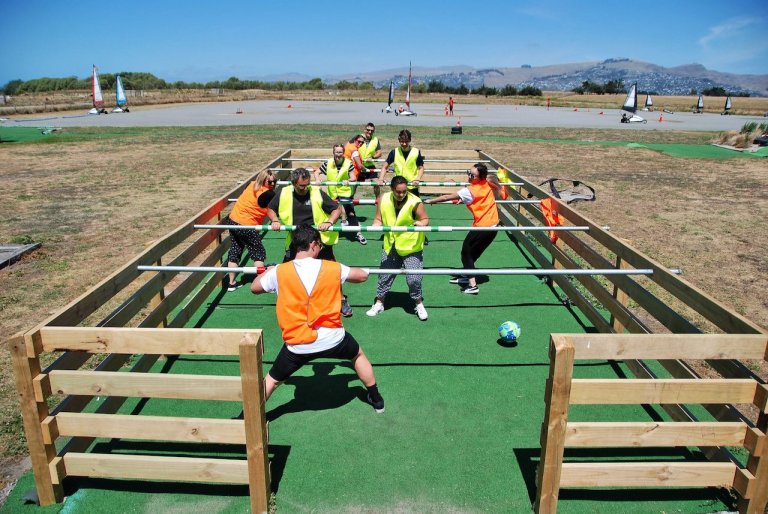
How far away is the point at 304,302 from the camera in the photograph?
4203 mm

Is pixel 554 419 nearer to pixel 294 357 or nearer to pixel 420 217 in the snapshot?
pixel 294 357

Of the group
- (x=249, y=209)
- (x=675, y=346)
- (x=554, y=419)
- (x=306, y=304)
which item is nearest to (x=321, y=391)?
(x=306, y=304)

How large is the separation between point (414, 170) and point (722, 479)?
23.7ft

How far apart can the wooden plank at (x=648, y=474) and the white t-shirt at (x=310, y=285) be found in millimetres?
1905

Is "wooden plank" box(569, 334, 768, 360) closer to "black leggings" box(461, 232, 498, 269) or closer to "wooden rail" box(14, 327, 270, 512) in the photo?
"wooden rail" box(14, 327, 270, 512)

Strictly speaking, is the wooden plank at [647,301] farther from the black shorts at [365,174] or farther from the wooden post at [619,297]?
the black shorts at [365,174]

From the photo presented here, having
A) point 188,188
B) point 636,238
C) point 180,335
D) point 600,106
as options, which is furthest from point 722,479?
point 600,106

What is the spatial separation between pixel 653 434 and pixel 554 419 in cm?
73

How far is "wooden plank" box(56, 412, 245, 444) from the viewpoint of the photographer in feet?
11.8

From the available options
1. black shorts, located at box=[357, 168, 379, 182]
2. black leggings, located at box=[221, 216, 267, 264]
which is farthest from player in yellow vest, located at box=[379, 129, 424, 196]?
black leggings, located at box=[221, 216, 267, 264]

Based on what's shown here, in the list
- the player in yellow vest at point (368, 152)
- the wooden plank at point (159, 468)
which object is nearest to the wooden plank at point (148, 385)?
the wooden plank at point (159, 468)

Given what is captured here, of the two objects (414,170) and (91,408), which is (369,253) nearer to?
(414,170)

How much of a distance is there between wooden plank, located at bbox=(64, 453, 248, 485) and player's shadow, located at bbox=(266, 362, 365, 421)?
4.09 ft

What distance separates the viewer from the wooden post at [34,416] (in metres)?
3.52
